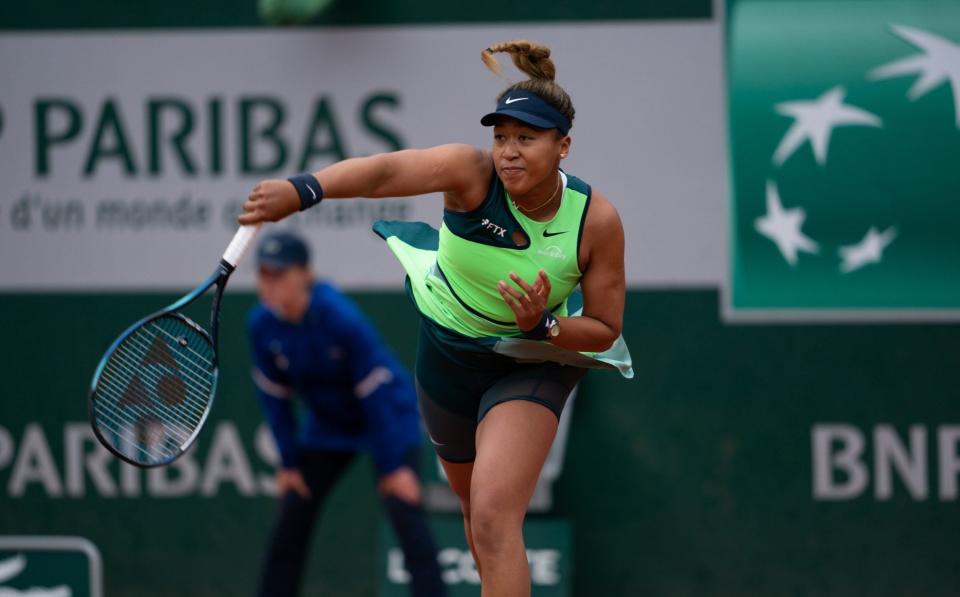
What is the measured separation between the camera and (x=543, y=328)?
3.46m

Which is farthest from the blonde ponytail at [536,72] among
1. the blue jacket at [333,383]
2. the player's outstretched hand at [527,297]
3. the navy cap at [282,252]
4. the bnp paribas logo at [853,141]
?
the bnp paribas logo at [853,141]

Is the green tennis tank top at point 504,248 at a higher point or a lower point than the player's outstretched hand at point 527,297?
higher

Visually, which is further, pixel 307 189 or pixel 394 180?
pixel 394 180

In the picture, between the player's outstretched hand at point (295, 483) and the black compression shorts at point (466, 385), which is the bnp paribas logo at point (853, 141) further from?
the black compression shorts at point (466, 385)

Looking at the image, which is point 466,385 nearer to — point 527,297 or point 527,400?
point 527,400

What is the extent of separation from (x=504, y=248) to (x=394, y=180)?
0.38 meters

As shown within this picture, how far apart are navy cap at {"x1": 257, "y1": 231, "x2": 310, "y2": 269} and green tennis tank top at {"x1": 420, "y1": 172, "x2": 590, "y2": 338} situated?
1585mm

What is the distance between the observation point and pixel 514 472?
353 centimetres

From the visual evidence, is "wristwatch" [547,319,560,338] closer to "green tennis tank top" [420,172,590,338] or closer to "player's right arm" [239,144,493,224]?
"green tennis tank top" [420,172,590,338]

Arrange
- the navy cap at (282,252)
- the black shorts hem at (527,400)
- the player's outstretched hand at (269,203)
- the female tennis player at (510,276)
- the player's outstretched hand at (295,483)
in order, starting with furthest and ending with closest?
1. the player's outstretched hand at (295,483)
2. the navy cap at (282,252)
3. the black shorts hem at (527,400)
4. the female tennis player at (510,276)
5. the player's outstretched hand at (269,203)

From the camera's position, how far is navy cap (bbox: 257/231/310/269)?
5.18m

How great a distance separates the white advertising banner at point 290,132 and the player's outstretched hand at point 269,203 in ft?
9.95

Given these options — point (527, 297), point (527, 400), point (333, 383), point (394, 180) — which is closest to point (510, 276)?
point (527, 297)

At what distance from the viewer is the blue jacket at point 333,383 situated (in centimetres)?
534
